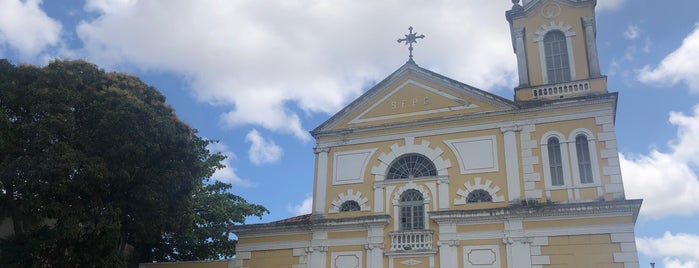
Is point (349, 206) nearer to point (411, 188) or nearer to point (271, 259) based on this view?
point (411, 188)

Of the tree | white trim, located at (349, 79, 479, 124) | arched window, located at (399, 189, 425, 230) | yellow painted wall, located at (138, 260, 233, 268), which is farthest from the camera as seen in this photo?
yellow painted wall, located at (138, 260, 233, 268)

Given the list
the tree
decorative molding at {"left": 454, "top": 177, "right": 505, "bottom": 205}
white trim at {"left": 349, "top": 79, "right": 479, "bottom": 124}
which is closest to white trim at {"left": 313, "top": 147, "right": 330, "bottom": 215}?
white trim at {"left": 349, "top": 79, "right": 479, "bottom": 124}

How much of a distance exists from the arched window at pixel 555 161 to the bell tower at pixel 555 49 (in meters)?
1.50

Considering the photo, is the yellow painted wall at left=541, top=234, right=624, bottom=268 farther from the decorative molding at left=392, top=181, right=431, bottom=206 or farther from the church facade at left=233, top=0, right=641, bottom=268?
the decorative molding at left=392, top=181, right=431, bottom=206

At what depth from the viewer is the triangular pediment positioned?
66.7 feet

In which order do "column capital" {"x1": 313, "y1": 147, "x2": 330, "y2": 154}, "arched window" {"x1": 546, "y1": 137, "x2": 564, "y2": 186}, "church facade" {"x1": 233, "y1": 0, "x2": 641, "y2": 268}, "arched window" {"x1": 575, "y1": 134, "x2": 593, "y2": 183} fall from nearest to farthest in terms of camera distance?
"church facade" {"x1": 233, "y1": 0, "x2": 641, "y2": 268}, "arched window" {"x1": 575, "y1": 134, "x2": 593, "y2": 183}, "arched window" {"x1": 546, "y1": 137, "x2": 564, "y2": 186}, "column capital" {"x1": 313, "y1": 147, "x2": 330, "y2": 154}

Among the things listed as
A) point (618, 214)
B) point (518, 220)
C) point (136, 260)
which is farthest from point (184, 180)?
point (618, 214)

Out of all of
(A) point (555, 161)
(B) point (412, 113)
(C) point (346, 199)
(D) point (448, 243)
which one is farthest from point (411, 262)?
(A) point (555, 161)

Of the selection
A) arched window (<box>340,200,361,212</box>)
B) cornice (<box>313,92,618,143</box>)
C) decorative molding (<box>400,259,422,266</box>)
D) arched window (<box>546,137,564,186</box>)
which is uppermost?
cornice (<box>313,92,618,143</box>)

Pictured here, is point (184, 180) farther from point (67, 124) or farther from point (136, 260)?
point (136, 260)

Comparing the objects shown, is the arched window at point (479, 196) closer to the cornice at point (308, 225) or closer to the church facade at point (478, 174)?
the church facade at point (478, 174)

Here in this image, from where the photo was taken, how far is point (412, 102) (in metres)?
21.2

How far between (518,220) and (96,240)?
39.0ft

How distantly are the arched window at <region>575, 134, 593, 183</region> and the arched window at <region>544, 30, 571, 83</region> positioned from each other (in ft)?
7.26
